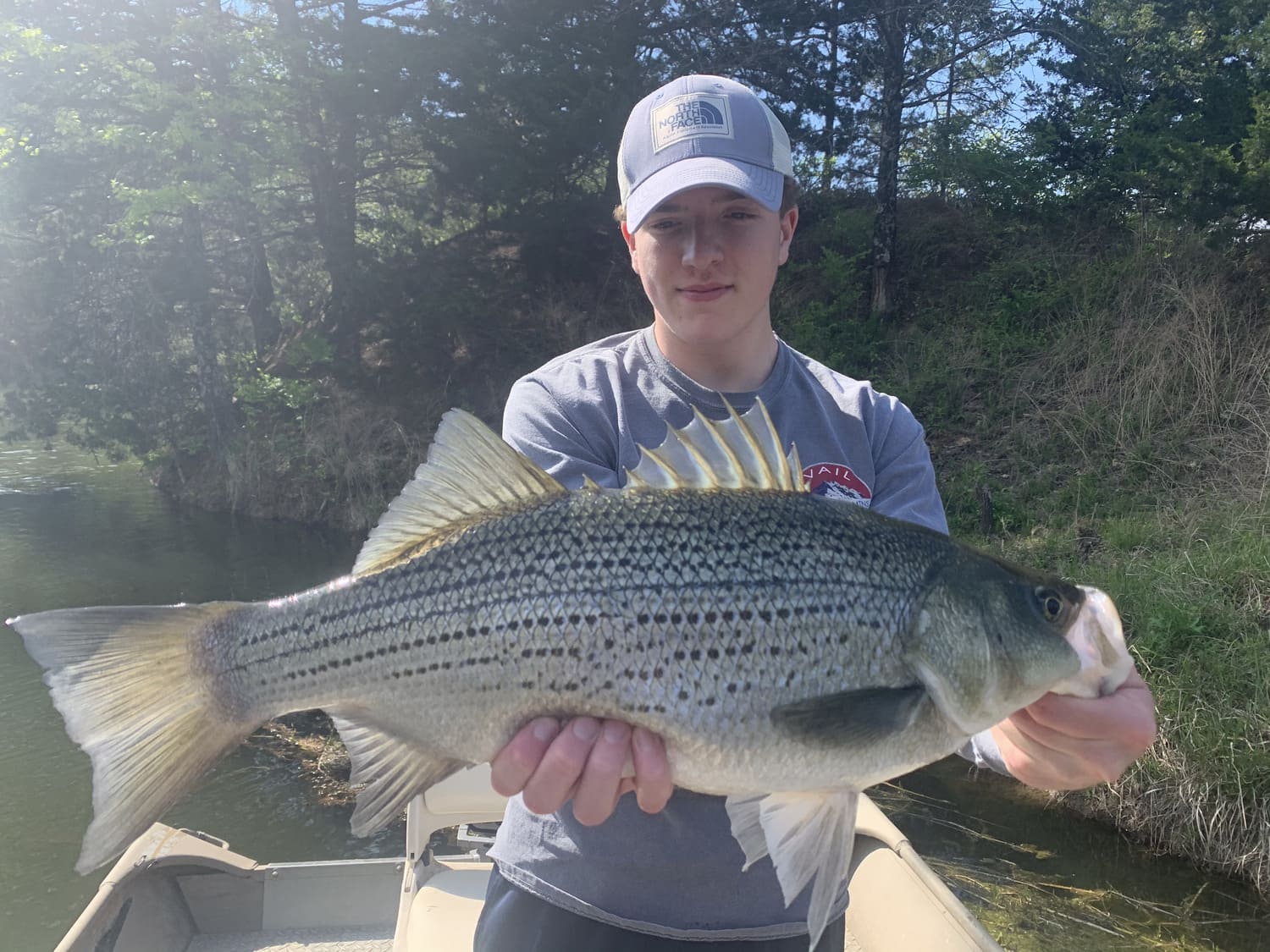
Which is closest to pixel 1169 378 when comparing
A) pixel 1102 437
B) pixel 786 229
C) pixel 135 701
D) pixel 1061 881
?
pixel 1102 437

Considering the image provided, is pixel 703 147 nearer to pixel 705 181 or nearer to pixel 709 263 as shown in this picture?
pixel 705 181

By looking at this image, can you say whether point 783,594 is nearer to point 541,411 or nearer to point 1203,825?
point 541,411

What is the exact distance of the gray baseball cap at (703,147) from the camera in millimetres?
2318

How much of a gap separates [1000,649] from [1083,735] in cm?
25

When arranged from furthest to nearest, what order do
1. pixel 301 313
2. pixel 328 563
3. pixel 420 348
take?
pixel 301 313
pixel 420 348
pixel 328 563

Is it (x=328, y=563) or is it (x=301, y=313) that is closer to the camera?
(x=328, y=563)

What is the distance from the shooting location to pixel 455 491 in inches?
84.7

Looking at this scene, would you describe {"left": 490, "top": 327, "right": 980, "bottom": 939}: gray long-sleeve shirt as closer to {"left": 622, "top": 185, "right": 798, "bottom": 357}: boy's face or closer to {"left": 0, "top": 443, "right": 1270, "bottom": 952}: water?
{"left": 622, "top": 185, "right": 798, "bottom": 357}: boy's face

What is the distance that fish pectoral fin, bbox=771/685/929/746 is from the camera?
6.10 feet

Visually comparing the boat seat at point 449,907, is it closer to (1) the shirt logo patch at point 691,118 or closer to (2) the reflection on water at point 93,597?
(1) the shirt logo patch at point 691,118

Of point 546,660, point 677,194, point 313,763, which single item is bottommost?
point 313,763

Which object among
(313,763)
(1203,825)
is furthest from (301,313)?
(1203,825)

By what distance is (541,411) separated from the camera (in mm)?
2309

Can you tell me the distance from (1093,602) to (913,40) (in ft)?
57.8
